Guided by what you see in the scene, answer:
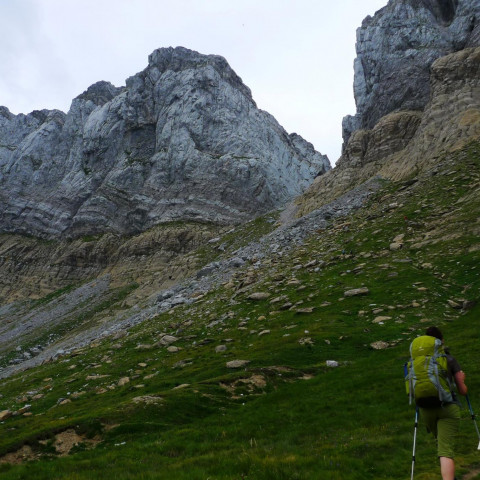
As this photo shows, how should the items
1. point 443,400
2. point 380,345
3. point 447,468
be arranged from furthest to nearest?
1. point 380,345
2. point 443,400
3. point 447,468

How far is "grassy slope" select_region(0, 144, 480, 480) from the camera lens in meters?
13.2

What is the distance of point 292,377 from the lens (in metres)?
23.6

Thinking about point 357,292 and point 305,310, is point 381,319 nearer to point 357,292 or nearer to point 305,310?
point 357,292

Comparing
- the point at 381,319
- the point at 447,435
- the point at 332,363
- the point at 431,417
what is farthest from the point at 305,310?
the point at 447,435

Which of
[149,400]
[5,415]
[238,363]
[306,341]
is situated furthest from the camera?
[306,341]

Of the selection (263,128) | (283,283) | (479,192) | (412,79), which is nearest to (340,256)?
(283,283)

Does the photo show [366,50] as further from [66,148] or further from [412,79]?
[66,148]

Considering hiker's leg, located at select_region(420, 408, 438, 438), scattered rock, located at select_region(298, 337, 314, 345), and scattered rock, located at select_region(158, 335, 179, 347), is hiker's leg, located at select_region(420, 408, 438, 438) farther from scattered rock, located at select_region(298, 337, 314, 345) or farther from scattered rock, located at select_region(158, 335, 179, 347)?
scattered rock, located at select_region(158, 335, 179, 347)

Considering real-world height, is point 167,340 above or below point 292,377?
above

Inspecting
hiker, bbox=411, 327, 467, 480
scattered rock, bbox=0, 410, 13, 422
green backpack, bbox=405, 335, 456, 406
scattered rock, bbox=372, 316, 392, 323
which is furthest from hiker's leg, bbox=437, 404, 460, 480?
scattered rock, bbox=0, 410, 13, 422

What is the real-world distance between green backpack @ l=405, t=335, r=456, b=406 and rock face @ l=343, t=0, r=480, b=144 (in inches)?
3805

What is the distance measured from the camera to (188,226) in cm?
12319

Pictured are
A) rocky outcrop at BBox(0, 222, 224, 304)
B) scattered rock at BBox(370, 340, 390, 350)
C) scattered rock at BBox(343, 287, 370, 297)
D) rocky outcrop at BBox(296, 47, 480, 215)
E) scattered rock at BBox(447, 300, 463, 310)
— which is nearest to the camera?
scattered rock at BBox(370, 340, 390, 350)

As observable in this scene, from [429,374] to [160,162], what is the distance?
476 feet
